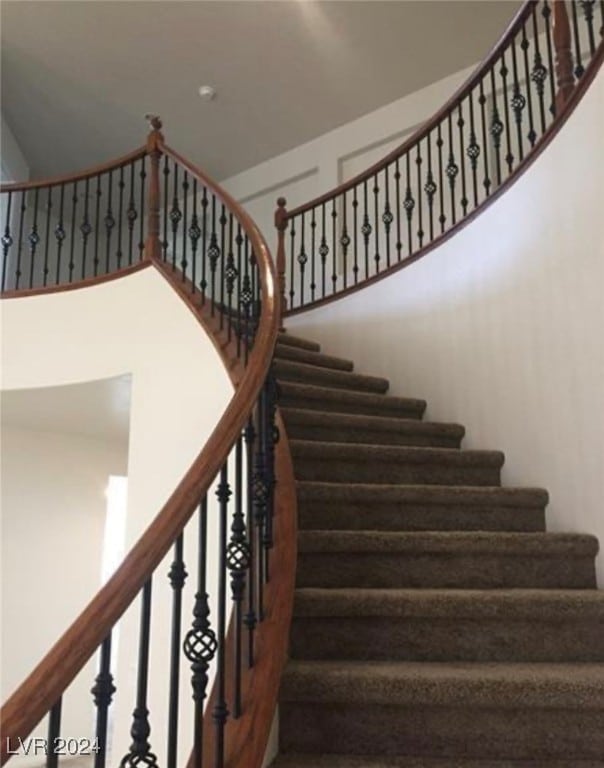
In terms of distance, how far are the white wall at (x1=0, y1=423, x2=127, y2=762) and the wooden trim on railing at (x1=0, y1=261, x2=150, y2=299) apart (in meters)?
1.29

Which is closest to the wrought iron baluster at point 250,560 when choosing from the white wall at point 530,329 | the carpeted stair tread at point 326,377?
the white wall at point 530,329

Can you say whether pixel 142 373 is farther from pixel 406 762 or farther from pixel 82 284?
pixel 406 762

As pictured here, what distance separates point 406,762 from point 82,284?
3331 millimetres

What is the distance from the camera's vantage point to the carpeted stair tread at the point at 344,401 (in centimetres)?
335

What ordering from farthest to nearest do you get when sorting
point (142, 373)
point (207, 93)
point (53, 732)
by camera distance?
point (207, 93) → point (142, 373) → point (53, 732)

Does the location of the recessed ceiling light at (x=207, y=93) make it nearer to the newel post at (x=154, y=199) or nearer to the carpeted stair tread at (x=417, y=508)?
the newel post at (x=154, y=199)

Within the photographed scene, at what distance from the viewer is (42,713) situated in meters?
0.99

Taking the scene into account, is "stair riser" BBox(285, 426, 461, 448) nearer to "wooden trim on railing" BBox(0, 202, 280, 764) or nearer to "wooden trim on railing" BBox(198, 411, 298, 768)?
"wooden trim on railing" BBox(198, 411, 298, 768)

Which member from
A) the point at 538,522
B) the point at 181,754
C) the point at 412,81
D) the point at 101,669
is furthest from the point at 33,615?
the point at 412,81

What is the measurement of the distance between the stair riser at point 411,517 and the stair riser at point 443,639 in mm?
521

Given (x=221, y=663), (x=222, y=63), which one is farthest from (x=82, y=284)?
(x=221, y=663)

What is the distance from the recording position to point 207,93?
611 centimetres

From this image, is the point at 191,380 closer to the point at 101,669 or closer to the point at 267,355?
the point at 267,355

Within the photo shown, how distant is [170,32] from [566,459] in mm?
4737
